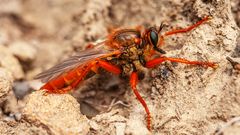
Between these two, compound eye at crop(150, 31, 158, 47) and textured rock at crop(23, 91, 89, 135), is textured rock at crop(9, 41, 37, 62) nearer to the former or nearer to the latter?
textured rock at crop(23, 91, 89, 135)

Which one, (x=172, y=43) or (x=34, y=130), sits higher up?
(x=172, y=43)

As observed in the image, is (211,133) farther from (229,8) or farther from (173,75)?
(229,8)

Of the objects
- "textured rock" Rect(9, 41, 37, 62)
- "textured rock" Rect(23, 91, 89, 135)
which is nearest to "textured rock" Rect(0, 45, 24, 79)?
"textured rock" Rect(9, 41, 37, 62)

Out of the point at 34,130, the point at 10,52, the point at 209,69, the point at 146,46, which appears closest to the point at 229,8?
the point at 209,69

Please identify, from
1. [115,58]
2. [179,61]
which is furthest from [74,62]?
[179,61]

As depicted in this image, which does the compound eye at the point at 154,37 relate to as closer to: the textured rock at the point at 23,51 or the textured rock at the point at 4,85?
the textured rock at the point at 4,85

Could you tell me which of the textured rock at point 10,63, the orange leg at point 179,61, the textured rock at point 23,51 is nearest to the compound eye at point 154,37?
the orange leg at point 179,61

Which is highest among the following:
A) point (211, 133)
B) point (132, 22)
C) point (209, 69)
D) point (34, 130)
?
point (132, 22)

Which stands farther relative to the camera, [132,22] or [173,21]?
[132,22]
